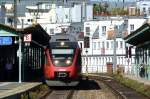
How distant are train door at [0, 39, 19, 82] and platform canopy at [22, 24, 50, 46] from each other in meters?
2.20

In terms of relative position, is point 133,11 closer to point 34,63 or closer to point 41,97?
point 34,63

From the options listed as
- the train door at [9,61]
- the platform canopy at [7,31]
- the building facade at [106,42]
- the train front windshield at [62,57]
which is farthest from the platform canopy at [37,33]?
the building facade at [106,42]

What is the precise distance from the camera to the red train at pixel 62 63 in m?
37.7

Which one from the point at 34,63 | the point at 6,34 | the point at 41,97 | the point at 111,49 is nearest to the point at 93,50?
the point at 111,49

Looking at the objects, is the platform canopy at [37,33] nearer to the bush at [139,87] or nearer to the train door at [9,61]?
the train door at [9,61]

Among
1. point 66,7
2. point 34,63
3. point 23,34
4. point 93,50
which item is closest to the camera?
point 23,34

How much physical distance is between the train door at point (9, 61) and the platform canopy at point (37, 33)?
7.21 ft

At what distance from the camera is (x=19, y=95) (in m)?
27.3

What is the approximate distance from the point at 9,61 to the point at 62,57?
1648 cm

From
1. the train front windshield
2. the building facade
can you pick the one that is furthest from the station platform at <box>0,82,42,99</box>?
the building facade

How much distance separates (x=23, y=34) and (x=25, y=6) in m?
81.5

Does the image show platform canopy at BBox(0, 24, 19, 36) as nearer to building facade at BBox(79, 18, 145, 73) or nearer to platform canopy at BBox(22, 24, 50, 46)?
platform canopy at BBox(22, 24, 50, 46)

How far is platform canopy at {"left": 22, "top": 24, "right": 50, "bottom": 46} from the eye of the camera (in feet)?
147

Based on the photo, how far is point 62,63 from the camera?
37.9 meters
